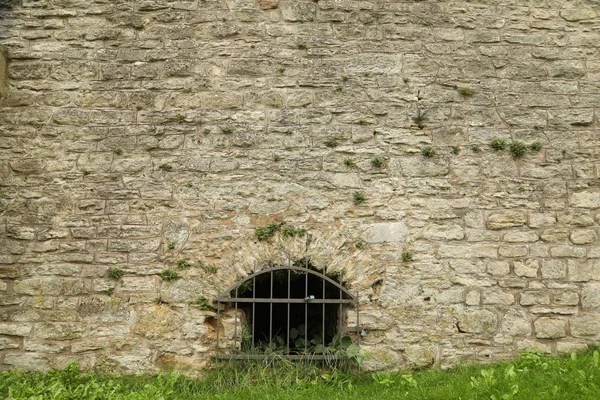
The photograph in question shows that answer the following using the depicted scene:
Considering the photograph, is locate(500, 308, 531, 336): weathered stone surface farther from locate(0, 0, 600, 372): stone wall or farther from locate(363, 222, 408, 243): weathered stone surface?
locate(363, 222, 408, 243): weathered stone surface

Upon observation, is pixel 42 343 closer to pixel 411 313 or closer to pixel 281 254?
pixel 281 254

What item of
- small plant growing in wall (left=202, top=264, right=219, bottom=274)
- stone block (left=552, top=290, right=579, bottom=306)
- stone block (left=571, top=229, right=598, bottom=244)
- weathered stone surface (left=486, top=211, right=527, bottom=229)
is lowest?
stone block (left=552, top=290, right=579, bottom=306)

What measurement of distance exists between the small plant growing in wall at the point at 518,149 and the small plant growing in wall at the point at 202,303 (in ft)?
9.52

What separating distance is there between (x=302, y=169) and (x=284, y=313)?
4.33 ft

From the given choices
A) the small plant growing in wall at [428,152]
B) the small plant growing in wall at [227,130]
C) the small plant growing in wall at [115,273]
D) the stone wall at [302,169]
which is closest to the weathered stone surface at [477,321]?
the stone wall at [302,169]

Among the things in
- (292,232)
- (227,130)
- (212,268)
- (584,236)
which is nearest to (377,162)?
(292,232)

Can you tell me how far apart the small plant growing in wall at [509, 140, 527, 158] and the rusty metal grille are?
73.8 inches

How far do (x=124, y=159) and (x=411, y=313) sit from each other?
108 inches

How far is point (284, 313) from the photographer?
548cm

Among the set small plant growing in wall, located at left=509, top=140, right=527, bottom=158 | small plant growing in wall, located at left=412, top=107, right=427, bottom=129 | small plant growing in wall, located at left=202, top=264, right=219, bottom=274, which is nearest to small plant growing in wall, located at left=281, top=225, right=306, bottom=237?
small plant growing in wall, located at left=202, top=264, right=219, bottom=274

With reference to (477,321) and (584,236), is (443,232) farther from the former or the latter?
(584,236)

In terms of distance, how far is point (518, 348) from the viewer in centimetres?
500

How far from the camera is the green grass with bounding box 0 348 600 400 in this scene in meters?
4.15

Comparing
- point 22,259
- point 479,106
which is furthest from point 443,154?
point 22,259
